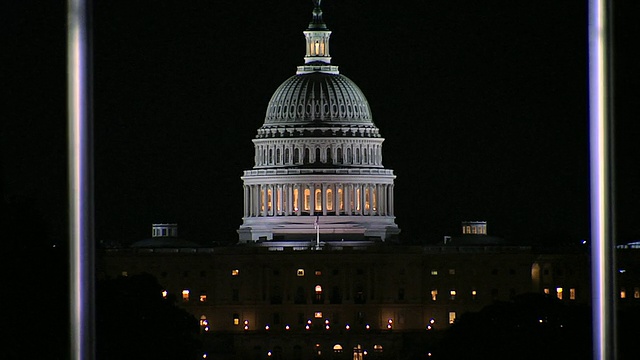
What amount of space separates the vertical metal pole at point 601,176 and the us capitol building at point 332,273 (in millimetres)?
113872

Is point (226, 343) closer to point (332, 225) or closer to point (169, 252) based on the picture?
point (169, 252)

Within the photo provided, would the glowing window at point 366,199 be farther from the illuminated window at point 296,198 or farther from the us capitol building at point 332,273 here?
the illuminated window at point 296,198

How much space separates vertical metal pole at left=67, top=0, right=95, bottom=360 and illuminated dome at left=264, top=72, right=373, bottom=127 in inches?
6142

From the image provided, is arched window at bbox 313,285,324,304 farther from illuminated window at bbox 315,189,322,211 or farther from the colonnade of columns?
illuminated window at bbox 315,189,322,211

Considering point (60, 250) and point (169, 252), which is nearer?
point (60, 250)

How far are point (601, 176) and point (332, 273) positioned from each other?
446ft

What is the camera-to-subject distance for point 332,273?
148 meters

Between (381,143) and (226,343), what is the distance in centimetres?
4423

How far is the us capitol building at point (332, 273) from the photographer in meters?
→ 134

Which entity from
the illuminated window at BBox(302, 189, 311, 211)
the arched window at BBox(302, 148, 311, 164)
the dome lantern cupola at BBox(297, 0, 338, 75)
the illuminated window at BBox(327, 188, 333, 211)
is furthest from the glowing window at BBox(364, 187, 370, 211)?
the dome lantern cupola at BBox(297, 0, 338, 75)

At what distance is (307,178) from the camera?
166 metres

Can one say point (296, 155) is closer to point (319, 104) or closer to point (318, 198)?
point (319, 104)

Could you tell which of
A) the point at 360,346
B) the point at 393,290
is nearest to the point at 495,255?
the point at 393,290

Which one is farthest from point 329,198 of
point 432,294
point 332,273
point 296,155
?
point 432,294
